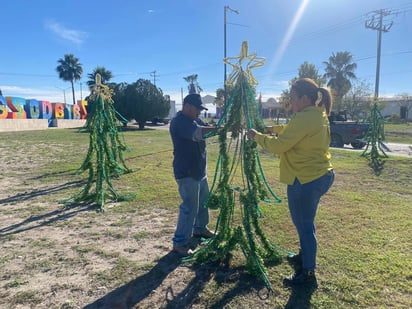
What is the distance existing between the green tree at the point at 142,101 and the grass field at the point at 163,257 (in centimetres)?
2204

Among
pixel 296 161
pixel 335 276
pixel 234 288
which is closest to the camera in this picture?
pixel 296 161

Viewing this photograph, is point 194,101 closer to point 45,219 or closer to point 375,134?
point 45,219

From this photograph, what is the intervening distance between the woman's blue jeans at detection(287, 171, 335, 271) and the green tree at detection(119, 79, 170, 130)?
2640 cm

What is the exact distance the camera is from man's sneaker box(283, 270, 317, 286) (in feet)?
9.04

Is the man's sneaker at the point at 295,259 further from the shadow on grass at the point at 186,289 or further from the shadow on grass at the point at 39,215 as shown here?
the shadow on grass at the point at 39,215

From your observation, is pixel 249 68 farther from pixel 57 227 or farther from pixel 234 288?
pixel 57 227

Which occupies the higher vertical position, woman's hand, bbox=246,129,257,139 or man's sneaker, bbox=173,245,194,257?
woman's hand, bbox=246,129,257,139

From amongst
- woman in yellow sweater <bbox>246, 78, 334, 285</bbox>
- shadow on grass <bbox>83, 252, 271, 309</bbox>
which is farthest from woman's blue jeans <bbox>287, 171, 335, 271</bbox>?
shadow on grass <bbox>83, 252, 271, 309</bbox>

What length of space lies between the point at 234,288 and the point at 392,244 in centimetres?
218

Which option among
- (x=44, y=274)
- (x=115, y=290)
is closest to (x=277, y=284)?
(x=115, y=290)

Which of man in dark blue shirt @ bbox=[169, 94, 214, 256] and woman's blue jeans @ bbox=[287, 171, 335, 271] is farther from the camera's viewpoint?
man in dark blue shirt @ bbox=[169, 94, 214, 256]

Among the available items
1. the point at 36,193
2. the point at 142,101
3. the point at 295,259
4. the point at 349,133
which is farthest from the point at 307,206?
the point at 142,101

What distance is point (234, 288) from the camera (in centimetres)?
276

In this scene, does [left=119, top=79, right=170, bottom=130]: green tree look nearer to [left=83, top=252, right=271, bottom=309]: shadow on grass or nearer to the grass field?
the grass field
